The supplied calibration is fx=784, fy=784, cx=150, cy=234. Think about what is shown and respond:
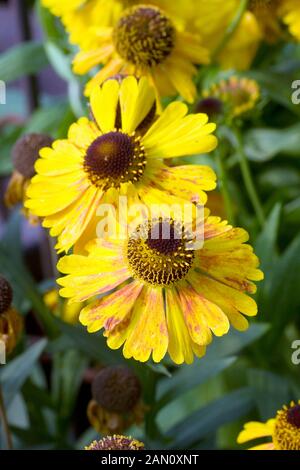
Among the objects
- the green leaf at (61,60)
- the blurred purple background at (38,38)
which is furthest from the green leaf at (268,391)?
the blurred purple background at (38,38)

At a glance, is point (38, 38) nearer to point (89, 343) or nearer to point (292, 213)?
point (292, 213)

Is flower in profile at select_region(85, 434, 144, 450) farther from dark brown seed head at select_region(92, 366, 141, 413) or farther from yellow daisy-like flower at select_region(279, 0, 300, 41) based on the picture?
yellow daisy-like flower at select_region(279, 0, 300, 41)

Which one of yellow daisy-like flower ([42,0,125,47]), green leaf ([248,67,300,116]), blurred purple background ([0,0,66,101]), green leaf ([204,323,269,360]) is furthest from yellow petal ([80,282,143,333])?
blurred purple background ([0,0,66,101])

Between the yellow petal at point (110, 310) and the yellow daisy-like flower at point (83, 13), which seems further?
the yellow daisy-like flower at point (83, 13)

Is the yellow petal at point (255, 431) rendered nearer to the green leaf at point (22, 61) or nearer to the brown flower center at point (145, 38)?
the brown flower center at point (145, 38)

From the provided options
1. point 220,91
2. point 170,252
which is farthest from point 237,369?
point 170,252
